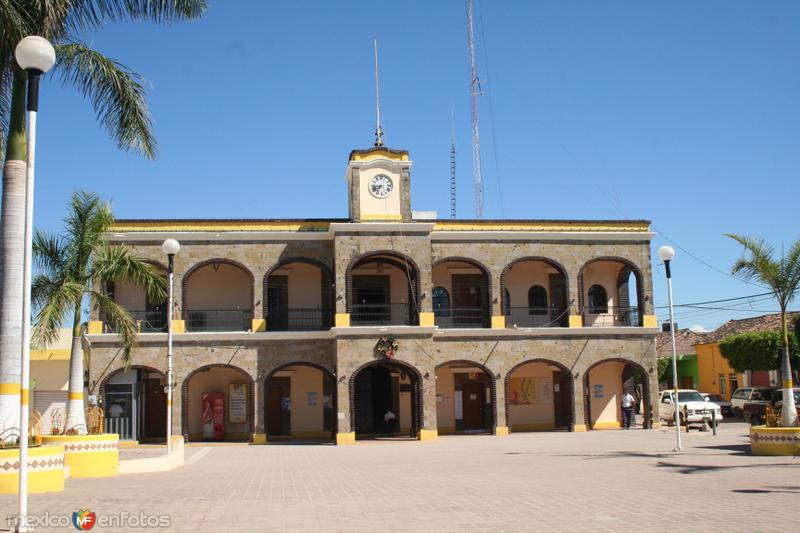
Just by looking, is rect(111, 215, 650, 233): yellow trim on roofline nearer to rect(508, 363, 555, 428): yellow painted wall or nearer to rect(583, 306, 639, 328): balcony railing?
rect(583, 306, 639, 328): balcony railing

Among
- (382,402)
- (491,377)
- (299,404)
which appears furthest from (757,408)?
(299,404)

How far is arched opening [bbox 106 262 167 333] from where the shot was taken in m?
31.2

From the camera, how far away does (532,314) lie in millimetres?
34281

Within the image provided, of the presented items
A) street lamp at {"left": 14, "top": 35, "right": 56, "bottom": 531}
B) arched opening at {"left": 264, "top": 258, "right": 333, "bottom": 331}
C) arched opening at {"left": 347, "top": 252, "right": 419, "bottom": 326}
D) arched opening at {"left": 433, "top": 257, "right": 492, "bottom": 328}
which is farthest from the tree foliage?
street lamp at {"left": 14, "top": 35, "right": 56, "bottom": 531}

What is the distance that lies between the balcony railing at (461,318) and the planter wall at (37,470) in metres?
21.0

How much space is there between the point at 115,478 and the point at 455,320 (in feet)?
62.2

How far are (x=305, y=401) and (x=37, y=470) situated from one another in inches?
824

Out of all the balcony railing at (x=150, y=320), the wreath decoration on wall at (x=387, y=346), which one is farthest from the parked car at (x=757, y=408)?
the balcony railing at (x=150, y=320)

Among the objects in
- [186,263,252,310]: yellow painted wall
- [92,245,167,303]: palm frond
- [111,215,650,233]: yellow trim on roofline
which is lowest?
[92,245,167,303]: palm frond

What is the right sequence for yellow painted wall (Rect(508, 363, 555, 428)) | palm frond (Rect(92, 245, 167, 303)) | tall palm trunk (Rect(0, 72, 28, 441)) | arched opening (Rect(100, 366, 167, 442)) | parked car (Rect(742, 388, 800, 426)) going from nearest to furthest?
tall palm trunk (Rect(0, 72, 28, 441)) → palm frond (Rect(92, 245, 167, 303)) → arched opening (Rect(100, 366, 167, 442)) → parked car (Rect(742, 388, 800, 426)) → yellow painted wall (Rect(508, 363, 555, 428))

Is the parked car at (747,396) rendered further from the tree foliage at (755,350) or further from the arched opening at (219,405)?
the arched opening at (219,405)

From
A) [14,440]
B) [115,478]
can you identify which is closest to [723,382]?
[115,478]

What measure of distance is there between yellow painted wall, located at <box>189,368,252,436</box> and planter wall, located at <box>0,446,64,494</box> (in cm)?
1946

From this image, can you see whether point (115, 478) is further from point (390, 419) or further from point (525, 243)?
point (525, 243)
